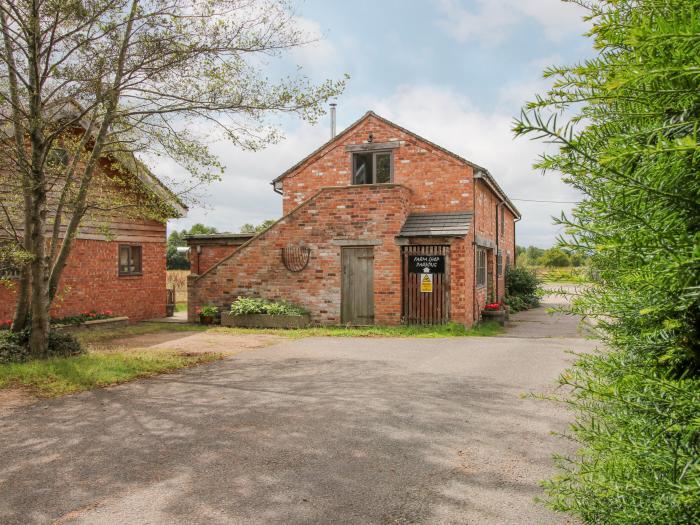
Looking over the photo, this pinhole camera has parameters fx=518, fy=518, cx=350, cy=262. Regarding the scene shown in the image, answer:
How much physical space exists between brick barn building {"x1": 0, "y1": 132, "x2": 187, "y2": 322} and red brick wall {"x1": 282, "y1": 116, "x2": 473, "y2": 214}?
186 inches

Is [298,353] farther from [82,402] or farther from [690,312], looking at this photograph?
[690,312]

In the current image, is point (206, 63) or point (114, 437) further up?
point (206, 63)

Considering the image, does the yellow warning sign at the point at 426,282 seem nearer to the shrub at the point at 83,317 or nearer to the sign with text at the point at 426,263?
the sign with text at the point at 426,263

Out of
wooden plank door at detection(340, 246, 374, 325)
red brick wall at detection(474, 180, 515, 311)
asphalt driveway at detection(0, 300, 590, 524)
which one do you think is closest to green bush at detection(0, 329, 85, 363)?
asphalt driveway at detection(0, 300, 590, 524)

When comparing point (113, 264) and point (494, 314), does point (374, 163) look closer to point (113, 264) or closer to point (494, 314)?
point (494, 314)

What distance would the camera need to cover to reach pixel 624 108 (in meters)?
1.96

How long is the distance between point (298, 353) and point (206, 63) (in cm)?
587

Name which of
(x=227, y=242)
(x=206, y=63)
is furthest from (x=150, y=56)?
(x=227, y=242)

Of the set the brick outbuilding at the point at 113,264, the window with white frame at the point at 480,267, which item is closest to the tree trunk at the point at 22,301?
the brick outbuilding at the point at 113,264

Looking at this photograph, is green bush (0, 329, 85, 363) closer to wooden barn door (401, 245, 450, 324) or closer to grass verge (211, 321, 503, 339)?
grass verge (211, 321, 503, 339)

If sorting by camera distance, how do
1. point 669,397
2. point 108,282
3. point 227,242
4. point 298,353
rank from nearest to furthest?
point 669,397 → point 298,353 → point 108,282 → point 227,242

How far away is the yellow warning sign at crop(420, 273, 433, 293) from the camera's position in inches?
576

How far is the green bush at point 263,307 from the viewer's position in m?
15.2

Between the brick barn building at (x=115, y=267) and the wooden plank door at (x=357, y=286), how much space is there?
5074 millimetres
